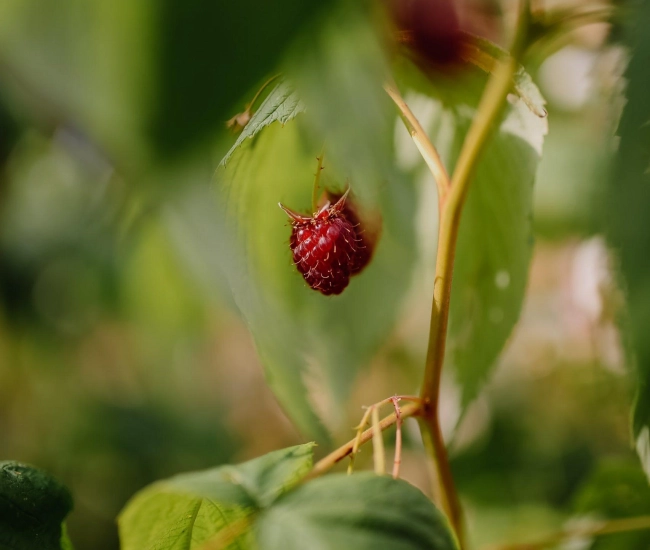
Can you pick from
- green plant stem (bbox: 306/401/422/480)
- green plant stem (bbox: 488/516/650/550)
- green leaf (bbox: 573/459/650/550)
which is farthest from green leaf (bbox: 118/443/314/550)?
green leaf (bbox: 573/459/650/550)

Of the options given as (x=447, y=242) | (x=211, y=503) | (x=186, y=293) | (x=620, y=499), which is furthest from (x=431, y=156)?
(x=186, y=293)

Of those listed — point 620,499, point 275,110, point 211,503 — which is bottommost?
point 620,499

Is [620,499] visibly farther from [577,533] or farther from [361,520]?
[361,520]

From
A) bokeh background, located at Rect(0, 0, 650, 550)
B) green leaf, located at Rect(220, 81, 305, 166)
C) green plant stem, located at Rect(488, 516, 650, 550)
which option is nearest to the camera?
bokeh background, located at Rect(0, 0, 650, 550)

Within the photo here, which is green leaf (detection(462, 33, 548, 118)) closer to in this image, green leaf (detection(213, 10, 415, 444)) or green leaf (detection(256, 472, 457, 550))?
green leaf (detection(213, 10, 415, 444))

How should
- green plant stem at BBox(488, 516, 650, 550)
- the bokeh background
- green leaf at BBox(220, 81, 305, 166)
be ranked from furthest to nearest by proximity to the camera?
green plant stem at BBox(488, 516, 650, 550) → green leaf at BBox(220, 81, 305, 166) → the bokeh background

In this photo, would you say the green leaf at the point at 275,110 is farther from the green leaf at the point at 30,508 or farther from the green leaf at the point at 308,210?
the green leaf at the point at 30,508

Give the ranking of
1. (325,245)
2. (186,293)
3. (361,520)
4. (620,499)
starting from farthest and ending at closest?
(186,293), (620,499), (325,245), (361,520)

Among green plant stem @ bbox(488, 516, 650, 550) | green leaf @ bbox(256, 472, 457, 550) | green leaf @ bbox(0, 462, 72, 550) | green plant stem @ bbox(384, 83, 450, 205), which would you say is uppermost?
green plant stem @ bbox(384, 83, 450, 205)
